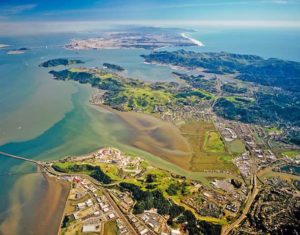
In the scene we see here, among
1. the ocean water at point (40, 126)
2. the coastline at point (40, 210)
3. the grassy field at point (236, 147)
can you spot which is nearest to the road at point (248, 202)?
the grassy field at point (236, 147)

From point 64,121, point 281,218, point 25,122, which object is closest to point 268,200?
point 281,218

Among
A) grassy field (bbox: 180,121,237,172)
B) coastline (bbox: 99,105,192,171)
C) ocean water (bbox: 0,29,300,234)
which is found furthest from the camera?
coastline (bbox: 99,105,192,171)

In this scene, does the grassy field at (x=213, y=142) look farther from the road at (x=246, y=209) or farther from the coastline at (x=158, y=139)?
the road at (x=246, y=209)

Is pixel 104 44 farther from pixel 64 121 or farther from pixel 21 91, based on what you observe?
pixel 64 121

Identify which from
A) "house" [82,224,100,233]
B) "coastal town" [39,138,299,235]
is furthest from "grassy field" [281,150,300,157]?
"house" [82,224,100,233]

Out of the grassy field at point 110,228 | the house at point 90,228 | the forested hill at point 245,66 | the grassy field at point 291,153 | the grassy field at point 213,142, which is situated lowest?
the grassy field at point 110,228

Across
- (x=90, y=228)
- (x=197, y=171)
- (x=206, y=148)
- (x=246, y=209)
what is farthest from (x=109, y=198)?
(x=206, y=148)

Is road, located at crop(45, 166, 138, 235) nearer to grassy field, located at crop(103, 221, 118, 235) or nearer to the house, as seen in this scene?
grassy field, located at crop(103, 221, 118, 235)
